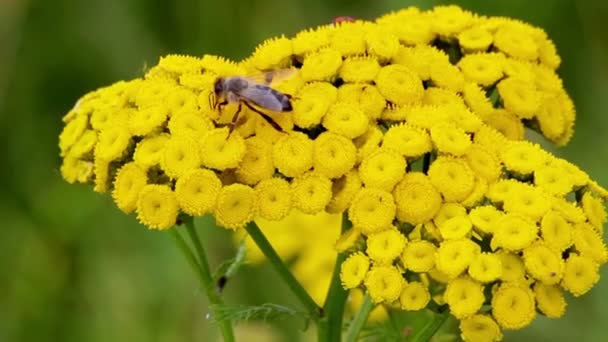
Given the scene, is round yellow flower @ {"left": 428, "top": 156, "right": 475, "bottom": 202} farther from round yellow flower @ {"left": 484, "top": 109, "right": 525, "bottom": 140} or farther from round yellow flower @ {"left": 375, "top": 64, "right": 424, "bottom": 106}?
round yellow flower @ {"left": 484, "top": 109, "right": 525, "bottom": 140}

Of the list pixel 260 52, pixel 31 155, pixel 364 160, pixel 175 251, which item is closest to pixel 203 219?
pixel 175 251

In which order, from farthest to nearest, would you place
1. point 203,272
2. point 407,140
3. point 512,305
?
point 203,272
point 407,140
point 512,305

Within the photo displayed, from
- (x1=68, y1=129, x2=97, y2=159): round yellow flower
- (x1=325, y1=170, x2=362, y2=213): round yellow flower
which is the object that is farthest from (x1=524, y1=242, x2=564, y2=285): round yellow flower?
(x1=68, y1=129, x2=97, y2=159): round yellow flower

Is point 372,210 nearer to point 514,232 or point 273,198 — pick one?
point 273,198

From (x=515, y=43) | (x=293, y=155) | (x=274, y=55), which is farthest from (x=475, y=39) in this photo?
(x=293, y=155)

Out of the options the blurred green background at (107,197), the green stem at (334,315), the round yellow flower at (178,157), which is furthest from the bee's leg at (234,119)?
the blurred green background at (107,197)

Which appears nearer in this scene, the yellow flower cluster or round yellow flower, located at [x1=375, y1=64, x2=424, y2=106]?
the yellow flower cluster
